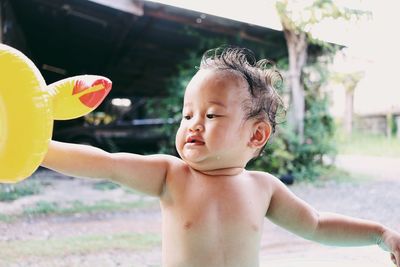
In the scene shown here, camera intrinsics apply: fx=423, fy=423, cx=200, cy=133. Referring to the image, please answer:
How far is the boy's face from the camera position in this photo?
0.65 metres

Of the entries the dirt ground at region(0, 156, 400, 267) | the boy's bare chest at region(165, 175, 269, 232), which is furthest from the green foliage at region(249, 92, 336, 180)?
the boy's bare chest at region(165, 175, 269, 232)

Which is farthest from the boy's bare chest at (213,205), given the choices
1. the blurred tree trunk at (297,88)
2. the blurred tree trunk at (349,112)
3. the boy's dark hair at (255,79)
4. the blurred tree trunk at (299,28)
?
the blurred tree trunk at (297,88)

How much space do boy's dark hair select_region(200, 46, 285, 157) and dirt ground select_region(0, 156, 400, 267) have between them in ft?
1.03

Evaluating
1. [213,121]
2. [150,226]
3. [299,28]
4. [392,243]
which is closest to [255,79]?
[213,121]

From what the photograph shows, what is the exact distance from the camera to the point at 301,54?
2977 millimetres

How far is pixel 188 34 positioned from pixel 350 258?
2543 millimetres

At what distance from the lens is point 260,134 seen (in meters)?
0.72

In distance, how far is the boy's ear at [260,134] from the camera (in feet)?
2.34

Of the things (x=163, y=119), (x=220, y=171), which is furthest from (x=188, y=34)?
(x=220, y=171)

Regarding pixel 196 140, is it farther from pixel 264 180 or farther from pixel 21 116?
pixel 21 116

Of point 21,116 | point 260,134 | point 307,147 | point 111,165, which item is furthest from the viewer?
point 307,147

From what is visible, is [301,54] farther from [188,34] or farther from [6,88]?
[6,88]

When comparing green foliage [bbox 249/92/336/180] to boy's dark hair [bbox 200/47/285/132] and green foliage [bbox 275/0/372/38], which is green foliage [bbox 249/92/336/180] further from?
boy's dark hair [bbox 200/47/285/132]

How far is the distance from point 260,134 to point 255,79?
9 centimetres
